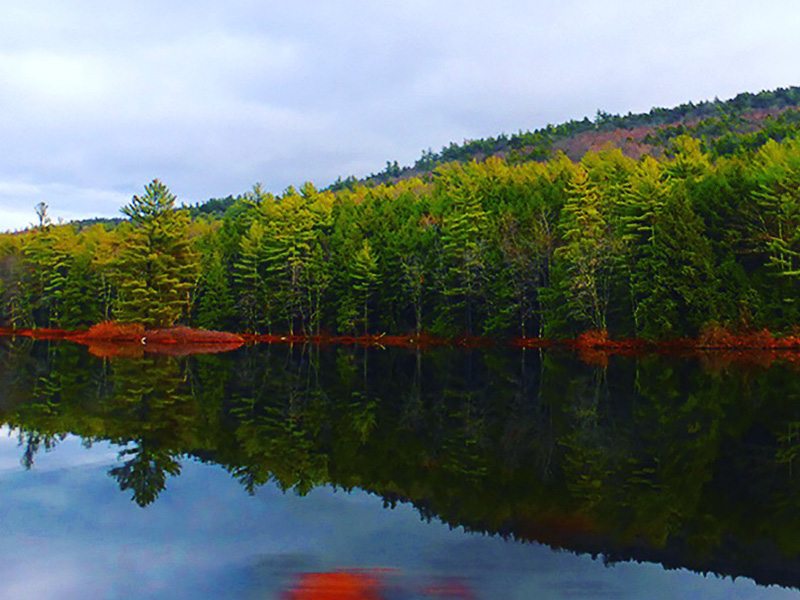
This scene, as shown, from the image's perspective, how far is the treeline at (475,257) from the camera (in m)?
40.1

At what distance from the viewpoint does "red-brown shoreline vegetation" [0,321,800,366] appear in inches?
1431

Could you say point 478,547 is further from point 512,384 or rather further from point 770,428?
point 512,384

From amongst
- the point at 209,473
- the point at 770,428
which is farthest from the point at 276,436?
the point at 770,428

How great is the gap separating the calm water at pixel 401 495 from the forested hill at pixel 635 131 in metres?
89.3

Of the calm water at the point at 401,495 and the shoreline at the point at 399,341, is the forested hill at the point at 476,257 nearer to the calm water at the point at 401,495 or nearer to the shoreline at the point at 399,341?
the shoreline at the point at 399,341

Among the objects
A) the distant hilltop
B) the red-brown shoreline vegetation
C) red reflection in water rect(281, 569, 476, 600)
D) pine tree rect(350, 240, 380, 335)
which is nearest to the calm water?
red reflection in water rect(281, 569, 476, 600)

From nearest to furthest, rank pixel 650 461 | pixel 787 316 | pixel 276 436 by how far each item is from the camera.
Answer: pixel 650 461, pixel 276 436, pixel 787 316

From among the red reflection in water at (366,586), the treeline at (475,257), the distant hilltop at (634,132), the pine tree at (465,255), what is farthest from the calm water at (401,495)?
the distant hilltop at (634,132)

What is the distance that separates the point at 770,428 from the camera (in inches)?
506

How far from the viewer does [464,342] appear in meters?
49.8

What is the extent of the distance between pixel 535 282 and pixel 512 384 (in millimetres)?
28112

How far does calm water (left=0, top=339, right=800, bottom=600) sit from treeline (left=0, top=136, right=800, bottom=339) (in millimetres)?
24073

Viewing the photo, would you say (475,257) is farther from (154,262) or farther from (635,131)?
(635,131)

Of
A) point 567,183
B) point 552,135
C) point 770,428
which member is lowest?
point 770,428
